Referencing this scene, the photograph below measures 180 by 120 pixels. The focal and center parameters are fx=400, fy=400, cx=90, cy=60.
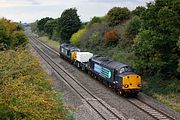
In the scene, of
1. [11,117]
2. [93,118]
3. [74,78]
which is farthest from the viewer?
[74,78]

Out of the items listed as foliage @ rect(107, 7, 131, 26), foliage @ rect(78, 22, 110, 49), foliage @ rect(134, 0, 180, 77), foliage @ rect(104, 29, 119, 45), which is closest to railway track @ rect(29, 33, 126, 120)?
foliage @ rect(134, 0, 180, 77)

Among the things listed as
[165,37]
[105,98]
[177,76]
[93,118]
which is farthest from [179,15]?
[93,118]

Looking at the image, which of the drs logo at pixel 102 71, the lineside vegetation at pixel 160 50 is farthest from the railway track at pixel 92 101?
the lineside vegetation at pixel 160 50

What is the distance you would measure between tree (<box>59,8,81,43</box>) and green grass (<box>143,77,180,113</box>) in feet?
159

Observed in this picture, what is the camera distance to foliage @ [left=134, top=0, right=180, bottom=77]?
109ft

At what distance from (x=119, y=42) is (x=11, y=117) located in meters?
42.6

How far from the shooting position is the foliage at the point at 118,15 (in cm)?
6425

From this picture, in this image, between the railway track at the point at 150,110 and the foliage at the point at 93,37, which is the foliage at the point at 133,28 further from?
the railway track at the point at 150,110

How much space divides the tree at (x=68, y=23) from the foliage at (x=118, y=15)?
756 inches

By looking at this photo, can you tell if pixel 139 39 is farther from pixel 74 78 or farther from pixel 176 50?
pixel 74 78

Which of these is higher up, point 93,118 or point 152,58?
point 152,58

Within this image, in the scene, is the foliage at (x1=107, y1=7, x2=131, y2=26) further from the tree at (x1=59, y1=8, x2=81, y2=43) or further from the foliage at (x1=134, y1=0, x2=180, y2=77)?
the foliage at (x1=134, y1=0, x2=180, y2=77)

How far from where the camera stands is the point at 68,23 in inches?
3327

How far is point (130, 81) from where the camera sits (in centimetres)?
3206
